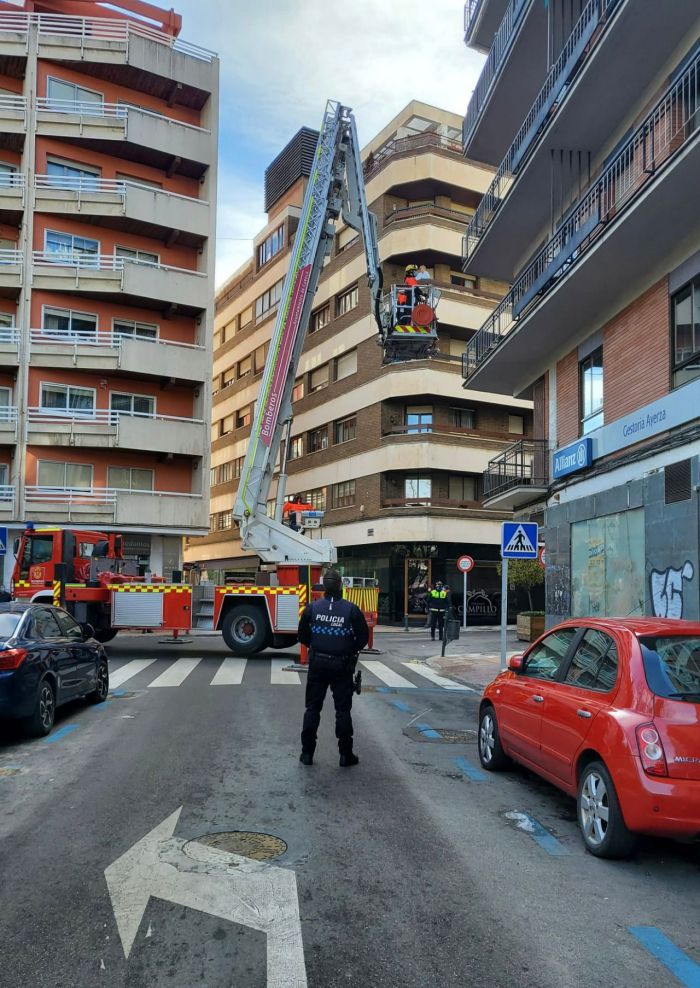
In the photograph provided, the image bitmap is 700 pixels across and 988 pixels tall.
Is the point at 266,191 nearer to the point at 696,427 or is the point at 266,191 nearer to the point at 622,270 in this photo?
the point at 622,270

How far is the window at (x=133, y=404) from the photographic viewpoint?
99.9 ft

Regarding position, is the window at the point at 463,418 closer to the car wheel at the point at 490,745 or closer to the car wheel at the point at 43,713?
the car wheel at the point at 43,713

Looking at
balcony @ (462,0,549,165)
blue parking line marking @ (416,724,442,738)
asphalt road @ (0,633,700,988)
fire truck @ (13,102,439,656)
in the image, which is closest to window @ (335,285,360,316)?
balcony @ (462,0,549,165)

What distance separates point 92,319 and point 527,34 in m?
19.1

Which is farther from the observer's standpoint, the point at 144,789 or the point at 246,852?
the point at 144,789

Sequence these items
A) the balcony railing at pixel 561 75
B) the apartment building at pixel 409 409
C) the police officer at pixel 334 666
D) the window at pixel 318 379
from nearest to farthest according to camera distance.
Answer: the police officer at pixel 334 666
the balcony railing at pixel 561 75
the apartment building at pixel 409 409
the window at pixel 318 379

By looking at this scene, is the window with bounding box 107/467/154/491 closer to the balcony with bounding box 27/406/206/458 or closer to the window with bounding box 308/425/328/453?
the balcony with bounding box 27/406/206/458

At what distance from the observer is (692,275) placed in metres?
12.5

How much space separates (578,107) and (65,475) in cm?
2136

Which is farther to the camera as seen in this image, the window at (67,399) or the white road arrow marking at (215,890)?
the window at (67,399)

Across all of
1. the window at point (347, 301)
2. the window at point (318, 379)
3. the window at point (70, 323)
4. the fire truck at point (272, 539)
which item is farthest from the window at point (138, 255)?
the fire truck at point (272, 539)

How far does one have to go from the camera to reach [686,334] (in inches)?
500

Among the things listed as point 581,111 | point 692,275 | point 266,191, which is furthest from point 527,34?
point 266,191

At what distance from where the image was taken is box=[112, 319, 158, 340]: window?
30.8m
